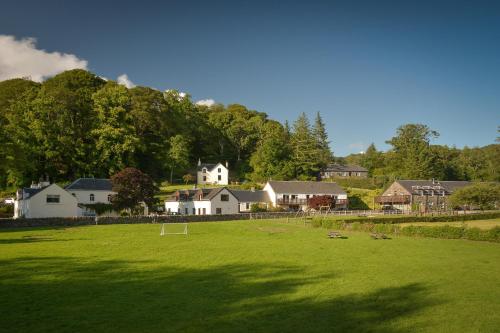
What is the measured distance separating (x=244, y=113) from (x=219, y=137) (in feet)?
56.2

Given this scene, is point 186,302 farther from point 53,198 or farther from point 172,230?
point 53,198

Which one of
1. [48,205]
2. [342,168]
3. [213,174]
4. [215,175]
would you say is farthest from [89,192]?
[342,168]

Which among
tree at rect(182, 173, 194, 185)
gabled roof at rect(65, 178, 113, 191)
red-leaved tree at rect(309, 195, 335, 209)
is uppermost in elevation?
tree at rect(182, 173, 194, 185)

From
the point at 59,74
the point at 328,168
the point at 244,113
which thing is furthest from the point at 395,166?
the point at 59,74

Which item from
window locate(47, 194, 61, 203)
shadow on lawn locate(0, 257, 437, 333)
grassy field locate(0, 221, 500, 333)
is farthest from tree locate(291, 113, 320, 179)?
shadow on lawn locate(0, 257, 437, 333)

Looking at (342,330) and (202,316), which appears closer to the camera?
(342,330)

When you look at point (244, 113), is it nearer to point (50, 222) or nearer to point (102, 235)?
point (50, 222)

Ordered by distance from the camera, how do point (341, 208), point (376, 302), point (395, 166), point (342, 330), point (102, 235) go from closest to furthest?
point (342, 330)
point (376, 302)
point (102, 235)
point (341, 208)
point (395, 166)

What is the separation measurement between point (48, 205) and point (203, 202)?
23458mm

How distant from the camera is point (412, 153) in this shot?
105250 mm

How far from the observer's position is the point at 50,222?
49.5 metres

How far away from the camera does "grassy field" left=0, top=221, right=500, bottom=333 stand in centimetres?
1252

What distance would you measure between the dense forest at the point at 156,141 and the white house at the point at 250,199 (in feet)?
50.1

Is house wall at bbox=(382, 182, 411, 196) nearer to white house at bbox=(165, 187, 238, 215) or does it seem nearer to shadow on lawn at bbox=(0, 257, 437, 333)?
white house at bbox=(165, 187, 238, 215)
